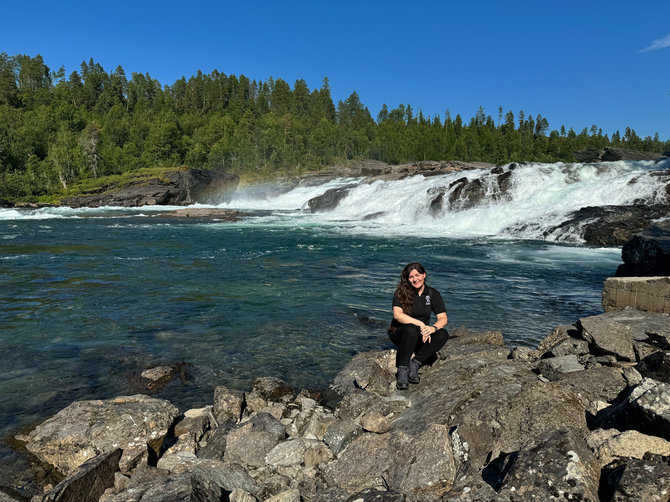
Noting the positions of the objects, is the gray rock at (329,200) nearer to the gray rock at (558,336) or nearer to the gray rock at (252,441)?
the gray rock at (558,336)

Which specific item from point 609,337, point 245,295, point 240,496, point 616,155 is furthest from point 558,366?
point 616,155

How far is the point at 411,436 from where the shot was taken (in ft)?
18.3

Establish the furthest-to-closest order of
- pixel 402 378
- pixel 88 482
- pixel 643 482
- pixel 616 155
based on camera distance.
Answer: pixel 616 155, pixel 402 378, pixel 88 482, pixel 643 482

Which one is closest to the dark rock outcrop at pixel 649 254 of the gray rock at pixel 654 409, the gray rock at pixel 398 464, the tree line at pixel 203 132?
the gray rock at pixel 654 409

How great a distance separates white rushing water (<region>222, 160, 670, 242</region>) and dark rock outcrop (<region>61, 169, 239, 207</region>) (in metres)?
31.0

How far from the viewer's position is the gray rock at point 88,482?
4.87 m

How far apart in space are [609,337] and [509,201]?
32252 millimetres

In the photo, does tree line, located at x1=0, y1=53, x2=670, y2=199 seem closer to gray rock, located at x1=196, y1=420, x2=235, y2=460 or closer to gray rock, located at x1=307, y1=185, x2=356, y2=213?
gray rock, located at x1=307, y1=185, x2=356, y2=213

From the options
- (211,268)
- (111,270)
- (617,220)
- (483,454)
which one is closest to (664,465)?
Result: (483,454)

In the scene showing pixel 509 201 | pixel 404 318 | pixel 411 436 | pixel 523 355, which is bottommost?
pixel 411 436

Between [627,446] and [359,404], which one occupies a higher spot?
[627,446]

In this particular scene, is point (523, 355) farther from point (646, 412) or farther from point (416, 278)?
point (646, 412)

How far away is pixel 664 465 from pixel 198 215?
155ft

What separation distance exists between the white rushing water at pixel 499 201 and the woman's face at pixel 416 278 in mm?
24436
